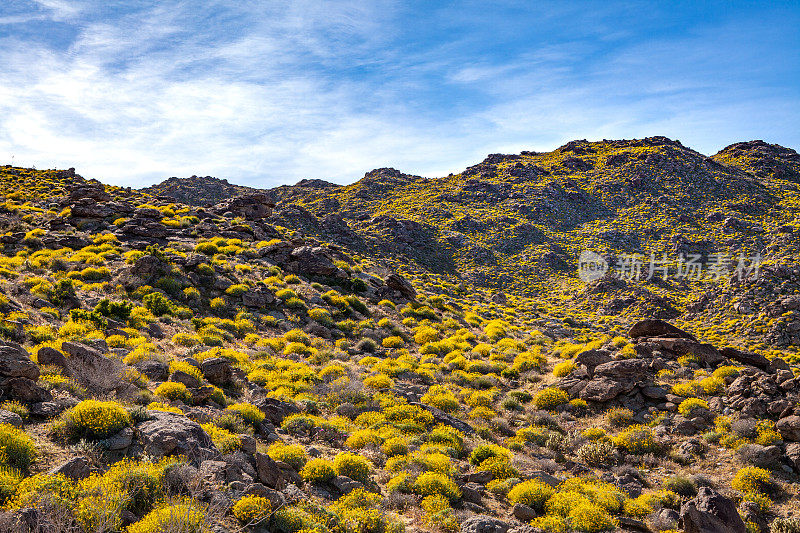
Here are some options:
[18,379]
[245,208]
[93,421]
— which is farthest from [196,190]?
[93,421]

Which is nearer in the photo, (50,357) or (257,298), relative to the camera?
(50,357)

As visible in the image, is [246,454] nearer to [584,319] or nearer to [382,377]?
[382,377]

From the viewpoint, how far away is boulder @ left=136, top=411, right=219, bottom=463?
8164 millimetres

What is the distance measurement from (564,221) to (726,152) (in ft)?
237

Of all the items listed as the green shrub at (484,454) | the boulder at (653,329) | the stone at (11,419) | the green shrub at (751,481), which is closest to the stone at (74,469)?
the stone at (11,419)

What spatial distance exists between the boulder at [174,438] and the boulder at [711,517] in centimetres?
1018

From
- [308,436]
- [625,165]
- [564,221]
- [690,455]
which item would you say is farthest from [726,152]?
[308,436]

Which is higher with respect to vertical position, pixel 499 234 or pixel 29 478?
pixel 499 234

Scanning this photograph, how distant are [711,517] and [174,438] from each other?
11205 mm

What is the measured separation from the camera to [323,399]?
592 inches

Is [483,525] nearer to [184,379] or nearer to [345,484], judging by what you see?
[345,484]

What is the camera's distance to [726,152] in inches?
4505

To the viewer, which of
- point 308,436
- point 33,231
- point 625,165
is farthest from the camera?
point 625,165

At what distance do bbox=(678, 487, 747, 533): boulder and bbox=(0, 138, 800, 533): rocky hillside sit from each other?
0.04m
